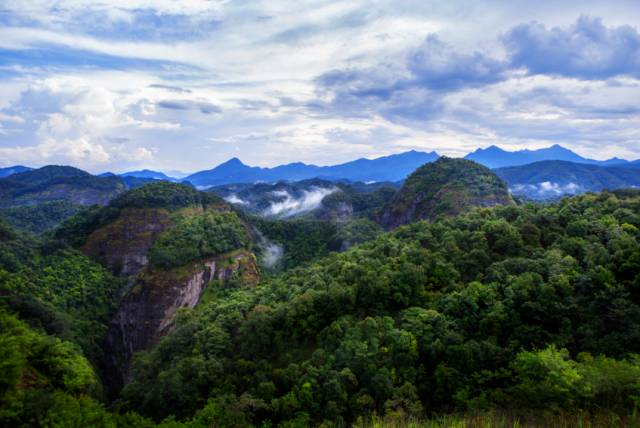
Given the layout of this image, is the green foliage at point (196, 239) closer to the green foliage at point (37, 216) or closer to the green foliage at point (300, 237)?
the green foliage at point (300, 237)

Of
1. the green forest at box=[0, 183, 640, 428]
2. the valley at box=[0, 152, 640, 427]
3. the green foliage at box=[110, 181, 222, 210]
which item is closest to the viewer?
the green forest at box=[0, 183, 640, 428]

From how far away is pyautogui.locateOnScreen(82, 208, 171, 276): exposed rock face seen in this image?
74.4 m

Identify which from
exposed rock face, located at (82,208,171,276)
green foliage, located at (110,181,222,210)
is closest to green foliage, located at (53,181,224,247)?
green foliage, located at (110,181,222,210)

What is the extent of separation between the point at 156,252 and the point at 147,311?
33.3 ft

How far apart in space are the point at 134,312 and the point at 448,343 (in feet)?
174

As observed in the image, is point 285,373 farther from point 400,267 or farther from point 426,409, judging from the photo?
point 400,267

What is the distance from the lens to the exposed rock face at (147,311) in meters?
60.4

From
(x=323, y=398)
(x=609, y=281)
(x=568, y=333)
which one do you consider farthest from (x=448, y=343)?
(x=609, y=281)

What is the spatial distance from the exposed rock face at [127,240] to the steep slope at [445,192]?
2315 inches

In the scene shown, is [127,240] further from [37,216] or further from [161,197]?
[37,216]

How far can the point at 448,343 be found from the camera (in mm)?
27125

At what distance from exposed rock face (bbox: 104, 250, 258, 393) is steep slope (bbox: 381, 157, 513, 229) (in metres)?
52.1

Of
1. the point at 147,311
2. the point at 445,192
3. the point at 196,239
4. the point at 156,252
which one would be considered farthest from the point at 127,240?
the point at 445,192

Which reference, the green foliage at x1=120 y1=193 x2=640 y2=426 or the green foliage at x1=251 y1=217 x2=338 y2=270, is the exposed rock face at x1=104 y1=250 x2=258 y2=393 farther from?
the green foliage at x1=251 y1=217 x2=338 y2=270
